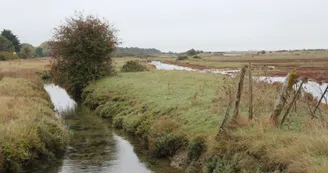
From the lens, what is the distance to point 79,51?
4006 cm

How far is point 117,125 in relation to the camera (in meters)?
21.6

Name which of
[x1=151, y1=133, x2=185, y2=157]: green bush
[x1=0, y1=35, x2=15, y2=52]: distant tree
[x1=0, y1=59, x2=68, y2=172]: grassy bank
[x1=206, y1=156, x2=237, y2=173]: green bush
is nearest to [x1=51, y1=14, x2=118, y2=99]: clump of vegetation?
[x1=0, y1=59, x2=68, y2=172]: grassy bank

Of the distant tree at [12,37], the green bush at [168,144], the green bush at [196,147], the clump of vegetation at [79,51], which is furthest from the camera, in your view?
the distant tree at [12,37]

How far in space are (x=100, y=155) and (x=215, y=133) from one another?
589cm

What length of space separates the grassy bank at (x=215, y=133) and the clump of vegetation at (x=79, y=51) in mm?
15703

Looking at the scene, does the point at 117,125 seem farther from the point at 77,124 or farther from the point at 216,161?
the point at 216,161

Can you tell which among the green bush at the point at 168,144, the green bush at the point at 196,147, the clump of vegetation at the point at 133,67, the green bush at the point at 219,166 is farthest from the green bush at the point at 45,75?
the green bush at the point at 219,166

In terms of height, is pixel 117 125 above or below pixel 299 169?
below

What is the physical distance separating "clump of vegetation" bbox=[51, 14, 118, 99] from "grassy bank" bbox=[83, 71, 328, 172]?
1570 cm

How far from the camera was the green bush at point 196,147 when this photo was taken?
1302 centimetres

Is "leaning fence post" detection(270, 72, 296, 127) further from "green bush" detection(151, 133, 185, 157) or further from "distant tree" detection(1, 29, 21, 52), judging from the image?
"distant tree" detection(1, 29, 21, 52)

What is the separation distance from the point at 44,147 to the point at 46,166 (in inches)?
38.2

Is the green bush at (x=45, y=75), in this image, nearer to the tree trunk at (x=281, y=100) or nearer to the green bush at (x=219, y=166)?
the green bush at (x=219, y=166)

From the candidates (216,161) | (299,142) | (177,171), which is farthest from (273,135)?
(177,171)
